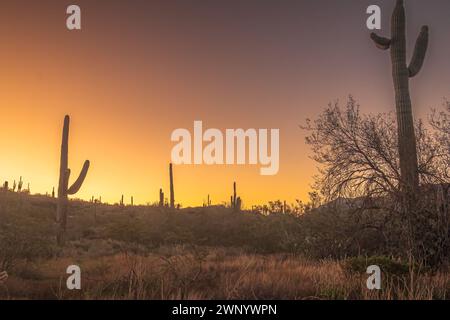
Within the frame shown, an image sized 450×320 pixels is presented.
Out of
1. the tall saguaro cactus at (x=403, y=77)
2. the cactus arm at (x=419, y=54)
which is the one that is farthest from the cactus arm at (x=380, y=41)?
the cactus arm at (x=419, y=54)

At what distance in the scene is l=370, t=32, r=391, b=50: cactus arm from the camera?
43.1 feet

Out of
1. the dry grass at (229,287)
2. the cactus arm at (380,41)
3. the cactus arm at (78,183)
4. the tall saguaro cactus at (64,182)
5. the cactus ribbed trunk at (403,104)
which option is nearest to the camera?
the dry grass at (229,287)

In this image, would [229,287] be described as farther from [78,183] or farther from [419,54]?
[78,183]

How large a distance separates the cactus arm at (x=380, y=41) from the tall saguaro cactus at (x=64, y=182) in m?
15.7

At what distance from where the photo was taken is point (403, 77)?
42.3 ft

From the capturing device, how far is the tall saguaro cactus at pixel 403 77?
38.9ft

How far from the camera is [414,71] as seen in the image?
13289mm

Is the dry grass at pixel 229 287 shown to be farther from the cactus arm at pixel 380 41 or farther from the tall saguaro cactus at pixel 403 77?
the cactus arm at pixel 380 41

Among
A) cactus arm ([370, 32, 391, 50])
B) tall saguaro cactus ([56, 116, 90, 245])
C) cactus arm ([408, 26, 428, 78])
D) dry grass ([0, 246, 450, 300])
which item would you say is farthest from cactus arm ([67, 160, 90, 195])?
cactus arm ([408, 26, 428, 78])

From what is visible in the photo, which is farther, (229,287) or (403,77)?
(403,77)

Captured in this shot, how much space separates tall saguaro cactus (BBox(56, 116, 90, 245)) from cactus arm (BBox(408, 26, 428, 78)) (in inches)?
645

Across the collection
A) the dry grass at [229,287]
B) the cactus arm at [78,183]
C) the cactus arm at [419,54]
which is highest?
the cactus arm at [419,54]

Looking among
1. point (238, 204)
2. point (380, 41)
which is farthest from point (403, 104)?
point (238, 204)

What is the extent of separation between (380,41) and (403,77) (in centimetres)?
126
